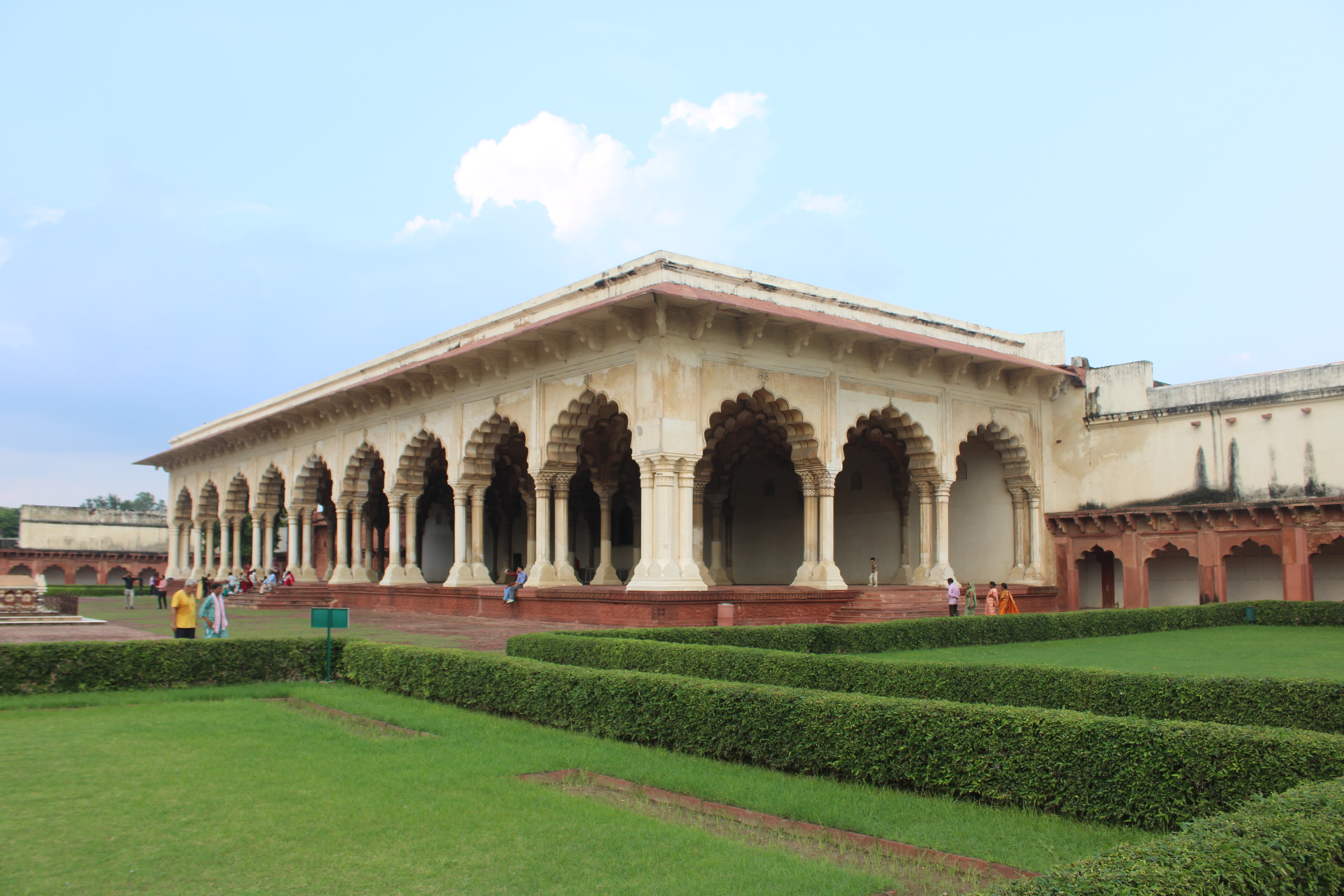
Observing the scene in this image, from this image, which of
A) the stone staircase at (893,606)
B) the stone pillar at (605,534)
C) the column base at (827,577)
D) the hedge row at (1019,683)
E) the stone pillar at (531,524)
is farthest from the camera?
the stone pillar at (531,524)

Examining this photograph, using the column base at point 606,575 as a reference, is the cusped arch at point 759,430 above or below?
above

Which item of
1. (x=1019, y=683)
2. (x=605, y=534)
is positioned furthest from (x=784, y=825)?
(x=605, y=534)

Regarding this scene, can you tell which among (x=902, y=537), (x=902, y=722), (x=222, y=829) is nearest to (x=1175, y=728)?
(x=902, y=722)

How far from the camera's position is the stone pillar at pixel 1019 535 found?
72.4 ft

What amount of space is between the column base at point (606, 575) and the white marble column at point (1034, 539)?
8495 millimetres

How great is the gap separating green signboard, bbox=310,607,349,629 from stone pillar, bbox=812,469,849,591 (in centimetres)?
938

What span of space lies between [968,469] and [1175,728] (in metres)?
18.9

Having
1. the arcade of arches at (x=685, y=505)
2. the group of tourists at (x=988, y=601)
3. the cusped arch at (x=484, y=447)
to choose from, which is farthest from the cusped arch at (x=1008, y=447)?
the cusped arch at (x=484, y=447)

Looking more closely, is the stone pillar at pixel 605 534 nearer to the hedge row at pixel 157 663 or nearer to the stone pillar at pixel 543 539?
the stone pillar at pixel 543 539

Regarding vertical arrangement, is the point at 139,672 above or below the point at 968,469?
below

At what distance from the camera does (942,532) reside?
19.8 meters

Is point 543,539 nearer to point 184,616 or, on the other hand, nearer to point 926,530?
point 926,530

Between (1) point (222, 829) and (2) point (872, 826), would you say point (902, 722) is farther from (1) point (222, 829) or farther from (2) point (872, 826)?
(1) point (222, 829)

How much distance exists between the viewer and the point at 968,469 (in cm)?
2317
